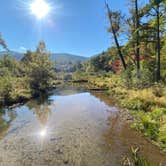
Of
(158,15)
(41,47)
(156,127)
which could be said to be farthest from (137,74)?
(41,47)

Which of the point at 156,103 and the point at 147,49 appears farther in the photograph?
the point at 147,49

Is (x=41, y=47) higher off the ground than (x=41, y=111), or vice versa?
(x=41, y=47)

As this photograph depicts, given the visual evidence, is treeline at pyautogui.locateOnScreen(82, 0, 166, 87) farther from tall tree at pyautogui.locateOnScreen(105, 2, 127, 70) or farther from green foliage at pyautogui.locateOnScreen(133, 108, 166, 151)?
green foliage at pyautogui.locateOnScreen(133, 108, 166, 151)

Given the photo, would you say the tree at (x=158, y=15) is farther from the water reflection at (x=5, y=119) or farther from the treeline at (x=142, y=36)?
the water reflection at (x=5, y=119)

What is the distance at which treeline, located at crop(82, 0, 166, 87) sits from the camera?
1420cm

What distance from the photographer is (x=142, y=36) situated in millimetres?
15680

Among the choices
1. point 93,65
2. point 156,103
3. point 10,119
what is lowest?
point 10,119

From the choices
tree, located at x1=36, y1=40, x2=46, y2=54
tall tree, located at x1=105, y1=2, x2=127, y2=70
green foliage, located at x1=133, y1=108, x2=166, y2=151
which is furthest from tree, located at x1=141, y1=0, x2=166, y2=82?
tree, located at x1=36, y1=40, x2=46, y2=54

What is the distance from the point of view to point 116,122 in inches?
328

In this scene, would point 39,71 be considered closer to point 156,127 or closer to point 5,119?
point 5,119

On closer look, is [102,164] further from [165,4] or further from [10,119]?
[165,4]

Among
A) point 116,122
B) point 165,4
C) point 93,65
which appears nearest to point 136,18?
point 165,4

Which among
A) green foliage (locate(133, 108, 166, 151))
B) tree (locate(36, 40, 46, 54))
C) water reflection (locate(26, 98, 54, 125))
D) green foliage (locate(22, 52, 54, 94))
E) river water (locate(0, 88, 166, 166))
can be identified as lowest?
water reflection (locate(26, 98, 54, 125))

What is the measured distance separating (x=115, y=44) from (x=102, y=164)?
16315mm
